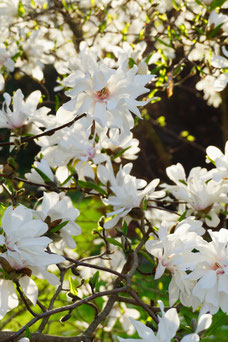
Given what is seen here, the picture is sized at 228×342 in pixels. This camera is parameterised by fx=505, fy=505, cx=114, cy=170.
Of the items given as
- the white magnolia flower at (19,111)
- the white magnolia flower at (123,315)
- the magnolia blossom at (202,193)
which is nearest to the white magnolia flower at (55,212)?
the white magnolia flower at (19,111)

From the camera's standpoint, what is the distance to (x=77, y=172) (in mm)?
1408

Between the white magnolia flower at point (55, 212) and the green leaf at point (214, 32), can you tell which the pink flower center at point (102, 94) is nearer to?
the white magnolia flower at point (55, 212)

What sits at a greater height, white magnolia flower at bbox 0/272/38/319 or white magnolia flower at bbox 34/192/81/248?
white magnolia flower at bbox 34/192/81/248

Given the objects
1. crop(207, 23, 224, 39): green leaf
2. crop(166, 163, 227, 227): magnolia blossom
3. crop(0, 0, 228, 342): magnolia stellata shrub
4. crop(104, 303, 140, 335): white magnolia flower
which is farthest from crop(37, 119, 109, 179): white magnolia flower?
crop(104, 303, 140, 335): white magnolia flower

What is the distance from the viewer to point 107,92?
1004 millimetres

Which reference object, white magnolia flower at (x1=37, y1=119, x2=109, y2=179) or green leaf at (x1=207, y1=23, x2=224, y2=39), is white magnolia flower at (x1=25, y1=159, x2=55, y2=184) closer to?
white magnolia flower at (x1=37, y1=119, x2=109, y2=179)

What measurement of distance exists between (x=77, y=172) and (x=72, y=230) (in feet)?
0.94

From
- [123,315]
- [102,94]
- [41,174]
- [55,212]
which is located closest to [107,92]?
[102,94]

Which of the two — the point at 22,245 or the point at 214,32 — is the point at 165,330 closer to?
the point at 22,245

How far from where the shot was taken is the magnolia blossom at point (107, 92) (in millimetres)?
976

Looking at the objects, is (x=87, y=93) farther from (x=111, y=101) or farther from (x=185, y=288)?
(x=185, y=288)

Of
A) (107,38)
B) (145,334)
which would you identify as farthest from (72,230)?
(107,38)

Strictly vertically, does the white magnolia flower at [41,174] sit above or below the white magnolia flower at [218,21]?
below

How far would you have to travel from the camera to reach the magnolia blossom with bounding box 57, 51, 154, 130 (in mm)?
976
